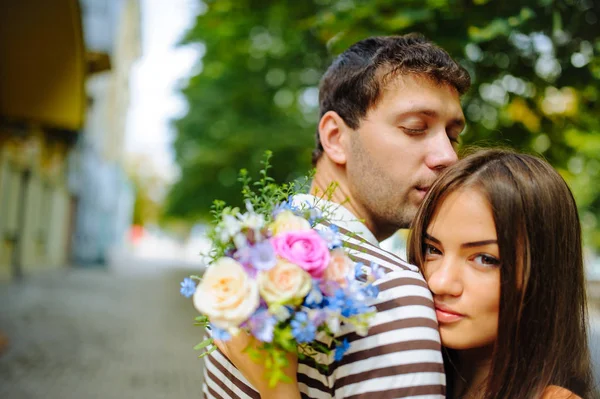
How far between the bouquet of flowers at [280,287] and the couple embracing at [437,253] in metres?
0.14

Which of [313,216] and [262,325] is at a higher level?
[313,216]

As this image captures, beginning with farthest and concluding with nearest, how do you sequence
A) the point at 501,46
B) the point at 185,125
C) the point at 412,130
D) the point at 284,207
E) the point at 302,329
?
the point at 185,125 → the point at 501,46 → the point at 412,130 → the point at 284,207 → the point at 302,329

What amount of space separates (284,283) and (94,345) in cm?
805

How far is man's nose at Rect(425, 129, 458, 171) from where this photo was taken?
234 cm

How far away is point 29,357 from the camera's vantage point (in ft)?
25.0

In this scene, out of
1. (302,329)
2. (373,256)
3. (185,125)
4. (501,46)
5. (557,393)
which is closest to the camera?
(302,329)

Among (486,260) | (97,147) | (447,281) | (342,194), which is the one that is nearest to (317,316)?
(447,281)

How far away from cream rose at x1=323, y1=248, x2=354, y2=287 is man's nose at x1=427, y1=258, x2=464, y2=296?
0.45 metres

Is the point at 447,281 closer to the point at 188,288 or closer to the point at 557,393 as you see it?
the point at 557,393

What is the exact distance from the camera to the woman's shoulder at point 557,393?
2.07 metres

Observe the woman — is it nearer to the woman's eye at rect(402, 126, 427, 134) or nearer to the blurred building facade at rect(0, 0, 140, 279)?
the woman's eye at rect(402, 126, 427, 134)

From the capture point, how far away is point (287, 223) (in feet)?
5.36

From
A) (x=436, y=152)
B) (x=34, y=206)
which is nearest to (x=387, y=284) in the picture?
(x=436, y=152)

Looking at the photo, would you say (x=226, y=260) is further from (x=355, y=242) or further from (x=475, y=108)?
(x=475, y=108)
